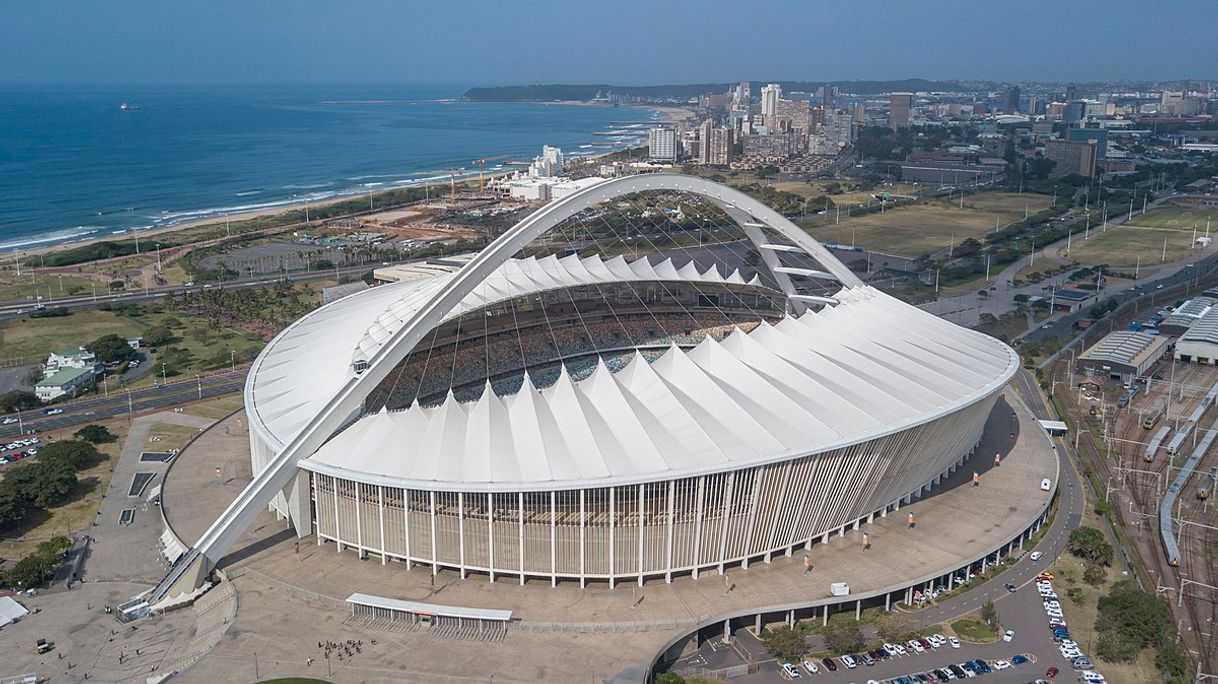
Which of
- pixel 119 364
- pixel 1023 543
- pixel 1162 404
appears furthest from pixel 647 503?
pixel 119 364

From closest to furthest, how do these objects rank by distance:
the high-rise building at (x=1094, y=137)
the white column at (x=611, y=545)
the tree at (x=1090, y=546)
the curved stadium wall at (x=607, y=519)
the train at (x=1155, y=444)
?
the white column at (x=611, y=545) < the curved stadium wall at (x=607, y=519) < the tree at (x=1090, y=546) < the train at (x=1155, y=444) < the high-rise building at (x=1094, y=137)

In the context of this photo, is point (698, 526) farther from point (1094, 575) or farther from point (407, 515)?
point (1094, 575)

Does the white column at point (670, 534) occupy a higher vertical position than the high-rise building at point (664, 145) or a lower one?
lower

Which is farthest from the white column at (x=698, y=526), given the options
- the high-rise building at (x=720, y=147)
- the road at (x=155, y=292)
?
the high-rise building at (x=720, y=147)

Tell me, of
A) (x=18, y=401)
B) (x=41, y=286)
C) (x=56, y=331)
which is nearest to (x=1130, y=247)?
(x=18, y=401)

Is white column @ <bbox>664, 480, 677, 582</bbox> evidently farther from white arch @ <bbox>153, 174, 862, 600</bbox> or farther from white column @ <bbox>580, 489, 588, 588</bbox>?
white arch @ <bbox>153, 174, 862, 600</bbox>

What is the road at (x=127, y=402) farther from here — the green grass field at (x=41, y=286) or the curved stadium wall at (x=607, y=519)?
the green grass field at (x=41, y=286)
